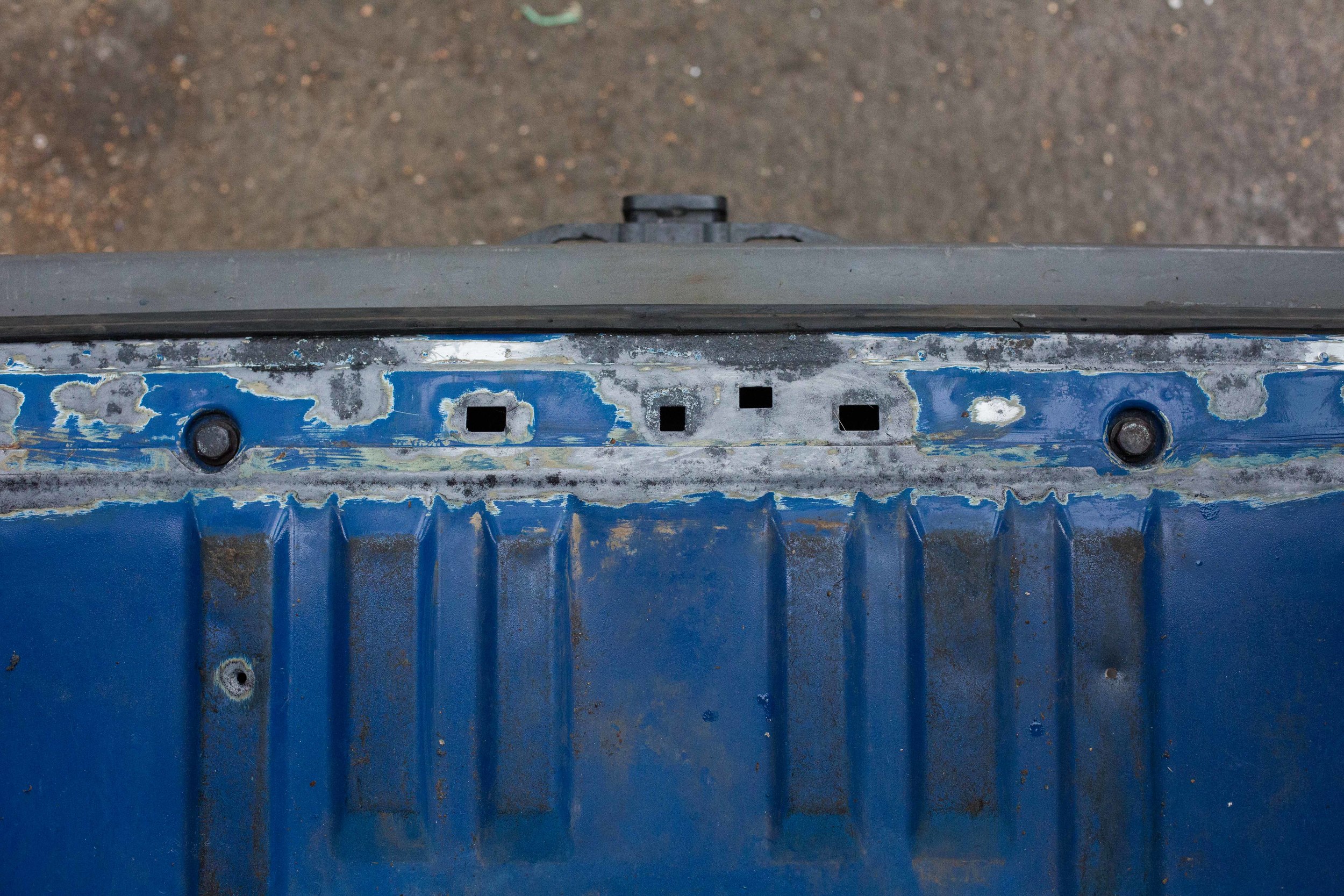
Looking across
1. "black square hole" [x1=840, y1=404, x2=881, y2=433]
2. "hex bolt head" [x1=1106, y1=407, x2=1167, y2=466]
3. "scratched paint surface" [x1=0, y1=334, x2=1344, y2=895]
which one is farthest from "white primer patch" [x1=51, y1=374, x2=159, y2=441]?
"hex bolt head" [x1=1106, y1=407, x2=1167, y2=466]

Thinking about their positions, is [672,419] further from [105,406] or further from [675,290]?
[105,406]

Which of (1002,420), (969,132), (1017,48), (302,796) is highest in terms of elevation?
(1017,48)

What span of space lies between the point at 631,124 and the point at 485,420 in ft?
3.44

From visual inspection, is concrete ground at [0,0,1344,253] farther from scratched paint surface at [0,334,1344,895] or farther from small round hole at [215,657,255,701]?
small round hole at [215,657,255,701]

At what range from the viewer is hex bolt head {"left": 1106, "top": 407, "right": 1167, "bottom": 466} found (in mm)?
974

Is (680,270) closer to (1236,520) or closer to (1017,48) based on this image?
(1236,520)

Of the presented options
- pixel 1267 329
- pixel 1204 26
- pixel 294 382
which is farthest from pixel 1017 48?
pixel 294 382

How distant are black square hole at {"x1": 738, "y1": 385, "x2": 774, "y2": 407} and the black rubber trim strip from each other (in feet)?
0.24

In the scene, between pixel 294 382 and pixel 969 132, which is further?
pixel 969 132

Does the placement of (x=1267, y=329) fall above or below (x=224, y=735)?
above

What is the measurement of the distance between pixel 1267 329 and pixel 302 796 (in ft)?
4.21

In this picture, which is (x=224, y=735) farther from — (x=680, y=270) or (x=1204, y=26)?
(x=1204, y=26)

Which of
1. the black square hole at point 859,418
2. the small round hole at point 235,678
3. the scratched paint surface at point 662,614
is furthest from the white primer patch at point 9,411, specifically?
the black square hole at point 859,418

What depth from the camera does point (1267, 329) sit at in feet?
3.22
